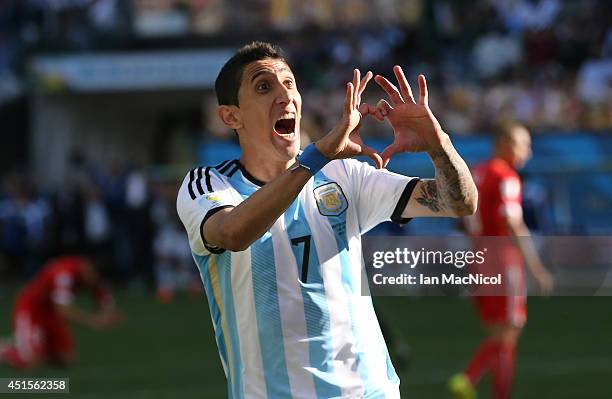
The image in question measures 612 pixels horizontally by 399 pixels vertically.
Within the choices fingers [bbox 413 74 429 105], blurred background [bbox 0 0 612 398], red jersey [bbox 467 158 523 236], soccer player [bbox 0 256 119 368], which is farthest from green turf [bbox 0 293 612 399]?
fingers [bbox 413 74 429 105]

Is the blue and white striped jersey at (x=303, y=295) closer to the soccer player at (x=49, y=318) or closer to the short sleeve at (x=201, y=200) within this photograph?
the short sleeve at (x=201, y=200)

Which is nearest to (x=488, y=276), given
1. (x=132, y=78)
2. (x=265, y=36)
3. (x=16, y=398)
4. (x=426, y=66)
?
(x=16, y=398)

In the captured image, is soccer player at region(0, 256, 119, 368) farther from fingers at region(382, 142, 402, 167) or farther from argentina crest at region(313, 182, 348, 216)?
fingers at region(382, 142, 402, 167)

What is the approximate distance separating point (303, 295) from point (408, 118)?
2.28ft

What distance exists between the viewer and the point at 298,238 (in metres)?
4.27

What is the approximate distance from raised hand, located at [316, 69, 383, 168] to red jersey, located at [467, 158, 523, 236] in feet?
18.7

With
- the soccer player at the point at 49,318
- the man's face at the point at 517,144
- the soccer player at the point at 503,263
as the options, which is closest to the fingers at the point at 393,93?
the soccer player at the point at 503,263

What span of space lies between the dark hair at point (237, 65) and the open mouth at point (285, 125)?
19 cm

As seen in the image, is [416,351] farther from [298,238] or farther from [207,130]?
[207,130]

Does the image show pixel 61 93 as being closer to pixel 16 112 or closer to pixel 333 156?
pixel 16 112

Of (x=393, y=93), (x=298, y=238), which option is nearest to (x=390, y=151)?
(x=393, y=93)

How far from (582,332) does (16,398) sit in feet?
21.3

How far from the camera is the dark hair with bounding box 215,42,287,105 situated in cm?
443

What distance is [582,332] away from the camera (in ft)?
45.4
